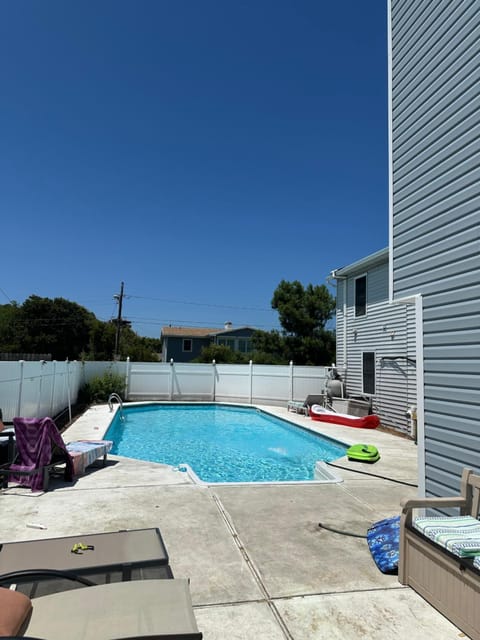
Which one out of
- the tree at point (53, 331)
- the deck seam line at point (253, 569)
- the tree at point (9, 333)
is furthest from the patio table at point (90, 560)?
the tree at point (9, 333)

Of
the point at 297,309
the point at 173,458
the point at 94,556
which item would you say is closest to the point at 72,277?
the point at 297,309

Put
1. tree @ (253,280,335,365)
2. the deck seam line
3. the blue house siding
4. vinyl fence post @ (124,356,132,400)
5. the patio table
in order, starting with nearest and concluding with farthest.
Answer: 1. the patio table
2. the deck seam line
3. vinyl fence post @ (124,356,132,400)
4. tree @ (253,280,335,365)
5. the blue house siding

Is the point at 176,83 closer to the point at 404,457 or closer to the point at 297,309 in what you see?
the point at 404,457

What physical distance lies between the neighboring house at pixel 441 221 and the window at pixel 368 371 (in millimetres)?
9230

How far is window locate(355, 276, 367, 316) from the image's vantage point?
13828mm

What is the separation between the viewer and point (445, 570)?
2.61m

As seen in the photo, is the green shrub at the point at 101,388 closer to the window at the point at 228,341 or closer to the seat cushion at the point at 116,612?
the seat cushion at the point at 116,612

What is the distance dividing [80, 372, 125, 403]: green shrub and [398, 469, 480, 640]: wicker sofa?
50.3 feet

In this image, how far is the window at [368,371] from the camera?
1327 centimetres

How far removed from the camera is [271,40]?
9.37m

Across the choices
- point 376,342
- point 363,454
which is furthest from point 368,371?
point 363,454

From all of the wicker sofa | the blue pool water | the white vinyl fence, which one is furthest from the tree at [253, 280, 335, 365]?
the wicker sofa

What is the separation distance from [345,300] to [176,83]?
924 centimetres

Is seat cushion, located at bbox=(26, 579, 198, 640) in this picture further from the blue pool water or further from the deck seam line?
the blue pool water
